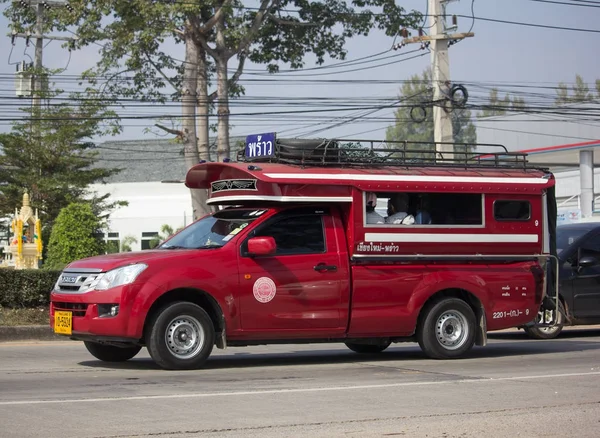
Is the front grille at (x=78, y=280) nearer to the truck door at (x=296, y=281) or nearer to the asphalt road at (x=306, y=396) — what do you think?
the asphalt road at (x=306, y=396)

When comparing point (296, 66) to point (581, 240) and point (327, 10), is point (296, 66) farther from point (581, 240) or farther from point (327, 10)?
point (581, 240)

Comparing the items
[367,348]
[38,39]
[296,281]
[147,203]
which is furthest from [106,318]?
[147,203]

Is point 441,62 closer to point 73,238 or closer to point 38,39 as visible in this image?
point 73,238

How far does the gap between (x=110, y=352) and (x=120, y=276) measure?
65.1 inches

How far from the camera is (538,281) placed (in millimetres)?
12531

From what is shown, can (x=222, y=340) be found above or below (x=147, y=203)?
below

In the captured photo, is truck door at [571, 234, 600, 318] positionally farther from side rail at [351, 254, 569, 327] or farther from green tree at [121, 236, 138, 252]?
green tree at [121, 236, 138, 252]

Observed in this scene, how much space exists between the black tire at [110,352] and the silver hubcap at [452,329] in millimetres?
3796

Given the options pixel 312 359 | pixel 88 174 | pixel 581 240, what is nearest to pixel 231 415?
pixel 312 359

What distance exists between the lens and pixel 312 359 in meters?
12.1

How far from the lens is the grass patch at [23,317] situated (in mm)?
15688

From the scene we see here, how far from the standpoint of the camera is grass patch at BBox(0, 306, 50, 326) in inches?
618

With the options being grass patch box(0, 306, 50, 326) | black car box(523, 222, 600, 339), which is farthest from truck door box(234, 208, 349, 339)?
grass patch box(0, 306, 50, 326)

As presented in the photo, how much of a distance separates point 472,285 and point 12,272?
865 cm
